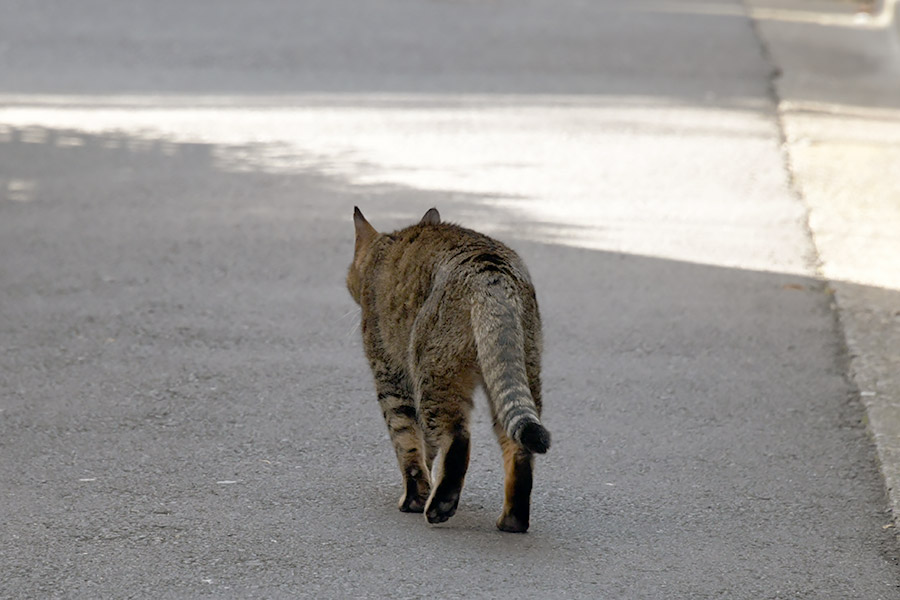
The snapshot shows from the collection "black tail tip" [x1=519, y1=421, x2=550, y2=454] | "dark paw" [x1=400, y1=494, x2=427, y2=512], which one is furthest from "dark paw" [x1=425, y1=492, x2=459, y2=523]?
"black tail tip" [x1=519, y1=421, x2=550, y2=454]

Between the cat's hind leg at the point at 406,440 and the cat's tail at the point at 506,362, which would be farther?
the cat's hind leg at the point at 406,440

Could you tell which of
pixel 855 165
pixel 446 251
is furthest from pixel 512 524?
pixel 855 165

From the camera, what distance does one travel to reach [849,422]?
5707mm

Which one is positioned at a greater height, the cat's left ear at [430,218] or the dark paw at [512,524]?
the cat's left ear at [430,218]

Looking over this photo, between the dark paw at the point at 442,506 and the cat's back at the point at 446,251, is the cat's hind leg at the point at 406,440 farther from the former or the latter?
the cat's back at the point at 446,251

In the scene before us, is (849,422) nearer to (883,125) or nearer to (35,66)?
(883,125)

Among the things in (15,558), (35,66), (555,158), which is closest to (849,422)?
(15,558)

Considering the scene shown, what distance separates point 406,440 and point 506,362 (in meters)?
0.80

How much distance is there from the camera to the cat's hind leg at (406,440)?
4754 millimetres

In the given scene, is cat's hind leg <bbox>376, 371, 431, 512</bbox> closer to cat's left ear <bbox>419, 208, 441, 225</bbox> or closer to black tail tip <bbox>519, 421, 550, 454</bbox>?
cat's left ear <bbox>419, 208, 441, 225</bbox>

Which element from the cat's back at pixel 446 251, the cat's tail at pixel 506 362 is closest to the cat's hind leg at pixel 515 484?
the cat's tail at pixel 506 362

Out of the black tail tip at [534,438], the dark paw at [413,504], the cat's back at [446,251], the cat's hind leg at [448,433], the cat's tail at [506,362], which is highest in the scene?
the cat's back at [446,251]

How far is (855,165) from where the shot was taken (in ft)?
33.7

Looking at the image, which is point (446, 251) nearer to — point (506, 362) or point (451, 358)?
point (451, 358)
